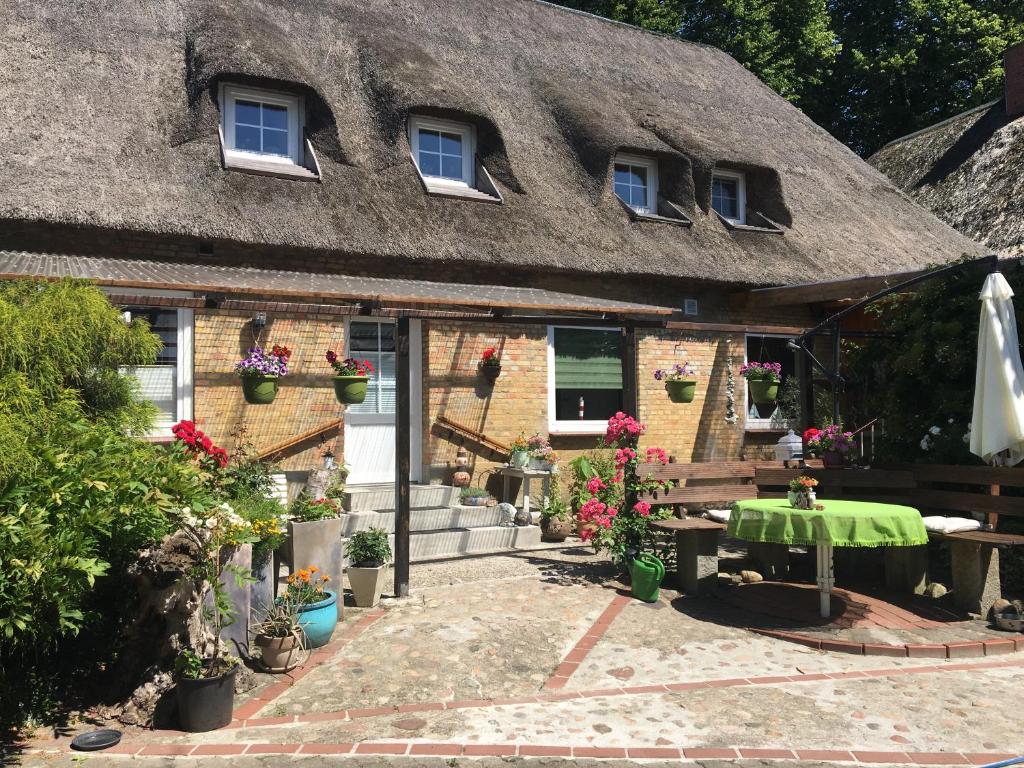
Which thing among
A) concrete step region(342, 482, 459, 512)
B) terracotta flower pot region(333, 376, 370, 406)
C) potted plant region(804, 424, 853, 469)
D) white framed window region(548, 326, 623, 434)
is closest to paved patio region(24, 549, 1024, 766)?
potted plant region(804, 424, 853, 469)

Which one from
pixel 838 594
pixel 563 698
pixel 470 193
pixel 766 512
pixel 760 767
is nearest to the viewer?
pixel 760 767

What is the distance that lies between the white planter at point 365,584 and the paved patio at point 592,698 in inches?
5.6

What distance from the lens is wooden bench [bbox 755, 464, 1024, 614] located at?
6.28m

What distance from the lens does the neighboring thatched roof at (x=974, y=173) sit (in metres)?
14.9

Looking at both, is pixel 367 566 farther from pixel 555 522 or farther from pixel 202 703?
pixel 555 522

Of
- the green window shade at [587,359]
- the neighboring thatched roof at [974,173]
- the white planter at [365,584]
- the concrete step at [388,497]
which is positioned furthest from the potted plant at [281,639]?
the neighboring thatched roof at [974,173]

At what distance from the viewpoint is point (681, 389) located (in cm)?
928

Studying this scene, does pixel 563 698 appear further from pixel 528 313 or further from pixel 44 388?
pixel 528 313

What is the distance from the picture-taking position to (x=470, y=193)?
1034 cm

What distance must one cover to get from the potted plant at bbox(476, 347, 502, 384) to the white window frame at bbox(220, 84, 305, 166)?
319 cm

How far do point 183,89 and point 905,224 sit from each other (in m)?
11.7

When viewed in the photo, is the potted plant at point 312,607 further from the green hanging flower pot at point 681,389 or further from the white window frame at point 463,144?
the white window frame at point 463,144

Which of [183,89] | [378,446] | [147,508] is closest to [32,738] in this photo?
[147,508]

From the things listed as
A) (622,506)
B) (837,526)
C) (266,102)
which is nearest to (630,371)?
(622,506)
